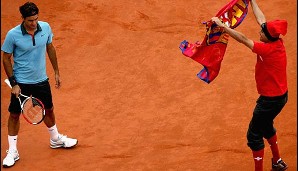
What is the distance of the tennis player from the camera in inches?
304

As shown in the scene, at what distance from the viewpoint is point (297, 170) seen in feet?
25.1

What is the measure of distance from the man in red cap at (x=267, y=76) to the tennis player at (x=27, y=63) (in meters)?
2.30

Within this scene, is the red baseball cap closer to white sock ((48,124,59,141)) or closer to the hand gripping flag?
the hand gripping flag

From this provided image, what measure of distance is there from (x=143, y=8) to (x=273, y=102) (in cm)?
617

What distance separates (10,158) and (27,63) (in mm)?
1325

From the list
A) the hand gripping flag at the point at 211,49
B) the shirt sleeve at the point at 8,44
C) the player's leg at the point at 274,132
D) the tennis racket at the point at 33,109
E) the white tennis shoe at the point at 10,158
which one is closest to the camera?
the player's leg at the point at 274,132

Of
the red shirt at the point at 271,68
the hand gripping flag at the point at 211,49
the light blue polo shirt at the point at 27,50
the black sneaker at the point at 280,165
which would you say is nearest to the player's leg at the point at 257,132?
the red shirt at the point at 271,68

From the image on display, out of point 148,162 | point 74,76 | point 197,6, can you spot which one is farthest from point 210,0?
point 148,162

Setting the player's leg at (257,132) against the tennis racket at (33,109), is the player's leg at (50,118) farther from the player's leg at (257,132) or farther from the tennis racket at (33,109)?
the player's leg at (257,132)

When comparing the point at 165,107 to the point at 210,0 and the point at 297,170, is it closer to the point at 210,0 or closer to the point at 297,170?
the point at 297,170

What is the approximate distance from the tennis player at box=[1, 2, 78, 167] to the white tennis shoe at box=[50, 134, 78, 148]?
0.07 metres

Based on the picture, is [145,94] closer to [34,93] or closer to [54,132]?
[54,132]

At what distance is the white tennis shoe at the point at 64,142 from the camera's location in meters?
8.62

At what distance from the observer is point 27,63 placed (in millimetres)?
7965
